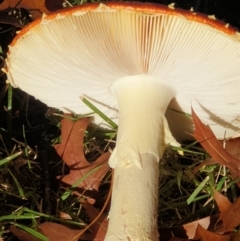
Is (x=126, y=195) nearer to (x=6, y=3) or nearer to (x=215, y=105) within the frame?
(x=215, y=105)

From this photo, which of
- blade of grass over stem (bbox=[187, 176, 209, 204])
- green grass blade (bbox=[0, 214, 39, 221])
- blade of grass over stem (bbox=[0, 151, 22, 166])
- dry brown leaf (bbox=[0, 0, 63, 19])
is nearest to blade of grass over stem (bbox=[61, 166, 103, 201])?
green grass blade (bbox=[0, 214, 39, 221])

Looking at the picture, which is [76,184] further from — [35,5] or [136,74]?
[35,5]

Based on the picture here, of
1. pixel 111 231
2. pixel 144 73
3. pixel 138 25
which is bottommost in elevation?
pixel 111 231

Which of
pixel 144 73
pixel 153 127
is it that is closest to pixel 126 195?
pixel 153 127

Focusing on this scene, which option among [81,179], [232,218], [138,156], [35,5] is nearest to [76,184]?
[81,179]

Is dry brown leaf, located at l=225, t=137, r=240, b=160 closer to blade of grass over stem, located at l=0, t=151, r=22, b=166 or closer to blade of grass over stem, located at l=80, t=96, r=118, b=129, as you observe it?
blade of grass over stem, located at l=80, t=96, r=118, b=129
